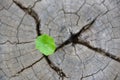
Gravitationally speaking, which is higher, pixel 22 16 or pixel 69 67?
pixel 22 16

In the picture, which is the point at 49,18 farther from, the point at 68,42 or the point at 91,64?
the point at 91,64

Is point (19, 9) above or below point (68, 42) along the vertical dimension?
above

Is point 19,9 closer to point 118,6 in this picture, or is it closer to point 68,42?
point 68,42


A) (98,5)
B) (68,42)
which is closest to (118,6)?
(98,5)

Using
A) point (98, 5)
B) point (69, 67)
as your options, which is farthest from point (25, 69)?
point (98, 5)

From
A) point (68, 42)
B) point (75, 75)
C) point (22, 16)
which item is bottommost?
point (75, 75)
